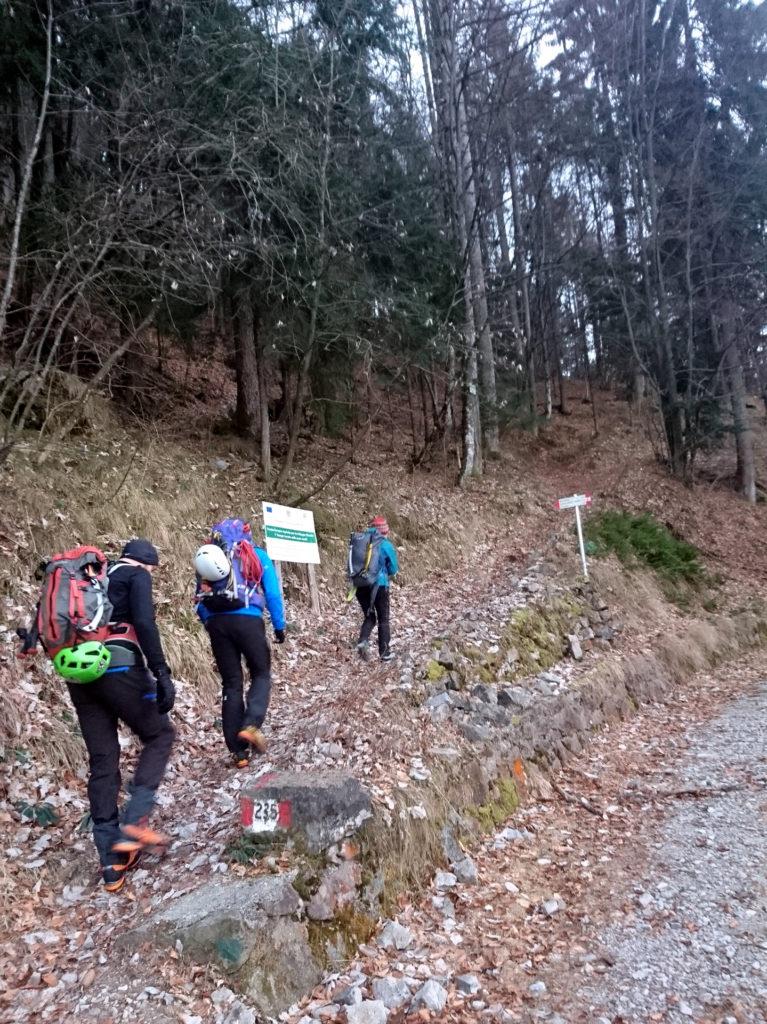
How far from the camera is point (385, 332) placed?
13.7 m

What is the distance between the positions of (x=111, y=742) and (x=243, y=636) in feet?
4.18

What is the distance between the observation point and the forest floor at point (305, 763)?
3.40 meters

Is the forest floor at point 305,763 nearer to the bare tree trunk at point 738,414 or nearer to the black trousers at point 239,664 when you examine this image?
the black trousers at point 239,664

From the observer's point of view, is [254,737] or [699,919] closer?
[699,919]

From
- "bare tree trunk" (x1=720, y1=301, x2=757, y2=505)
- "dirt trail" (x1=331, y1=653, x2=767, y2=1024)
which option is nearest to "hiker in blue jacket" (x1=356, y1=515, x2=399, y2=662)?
"dirt trail" (x1=331, y1=653, x2=767, y2=1024)

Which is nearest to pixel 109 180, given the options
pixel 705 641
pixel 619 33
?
pixel 705 641

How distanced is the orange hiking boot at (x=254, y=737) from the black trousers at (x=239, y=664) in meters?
0.04

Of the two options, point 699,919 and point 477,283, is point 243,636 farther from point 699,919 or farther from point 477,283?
point 477,283

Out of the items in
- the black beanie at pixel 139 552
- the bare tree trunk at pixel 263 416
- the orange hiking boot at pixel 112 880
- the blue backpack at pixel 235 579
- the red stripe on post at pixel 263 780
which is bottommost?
the orange hiking boot at pixel 112 880

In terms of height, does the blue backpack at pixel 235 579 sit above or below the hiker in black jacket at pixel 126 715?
above

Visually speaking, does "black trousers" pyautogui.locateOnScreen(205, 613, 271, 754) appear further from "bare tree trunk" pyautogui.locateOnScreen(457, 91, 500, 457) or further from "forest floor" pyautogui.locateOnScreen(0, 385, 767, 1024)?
"bare tree trunk" pyautogui.locateOnScreen(457, 91, 500, 457)

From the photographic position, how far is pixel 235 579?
4898mm

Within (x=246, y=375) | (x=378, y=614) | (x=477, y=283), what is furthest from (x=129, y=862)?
(x=477, y=283)

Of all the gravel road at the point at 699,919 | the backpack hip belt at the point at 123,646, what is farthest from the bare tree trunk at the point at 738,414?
the backpack hip belt at the point at 123,646
